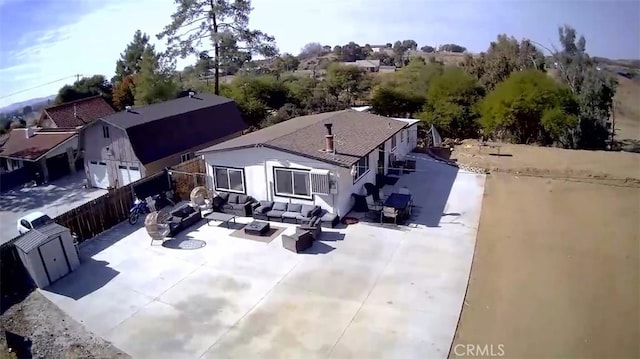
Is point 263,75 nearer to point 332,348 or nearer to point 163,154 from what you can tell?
point 163,154

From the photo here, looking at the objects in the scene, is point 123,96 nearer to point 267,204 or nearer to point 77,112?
point 77,112

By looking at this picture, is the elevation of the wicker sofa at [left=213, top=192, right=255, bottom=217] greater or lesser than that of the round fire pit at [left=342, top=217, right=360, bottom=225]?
greater

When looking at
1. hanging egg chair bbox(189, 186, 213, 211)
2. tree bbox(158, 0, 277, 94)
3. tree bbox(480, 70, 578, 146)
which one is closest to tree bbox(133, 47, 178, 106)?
tree bbox(158, 0, 277, 94)

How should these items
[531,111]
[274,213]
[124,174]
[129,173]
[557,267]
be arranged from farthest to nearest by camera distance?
[531,111], [124,174], [129,173], [274,213], [557,267]

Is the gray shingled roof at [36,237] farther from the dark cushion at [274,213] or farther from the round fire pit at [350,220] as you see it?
the round fire pit at [350,220]

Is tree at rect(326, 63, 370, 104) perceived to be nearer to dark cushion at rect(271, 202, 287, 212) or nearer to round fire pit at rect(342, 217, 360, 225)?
dark cushion at rect(271, 202, 287, 212)

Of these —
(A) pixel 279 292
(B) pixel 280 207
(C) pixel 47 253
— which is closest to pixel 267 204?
(B) pixel 280 207

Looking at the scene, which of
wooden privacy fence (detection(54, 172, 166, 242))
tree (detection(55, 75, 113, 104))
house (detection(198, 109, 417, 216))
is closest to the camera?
wooden privacy fence (detection(54, 172, 166, 242))
